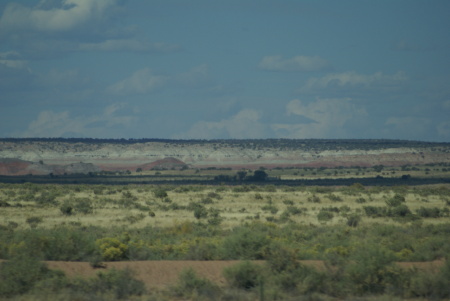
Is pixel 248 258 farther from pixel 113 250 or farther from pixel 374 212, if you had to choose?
pixel 374 212

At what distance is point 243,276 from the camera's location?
749 inches

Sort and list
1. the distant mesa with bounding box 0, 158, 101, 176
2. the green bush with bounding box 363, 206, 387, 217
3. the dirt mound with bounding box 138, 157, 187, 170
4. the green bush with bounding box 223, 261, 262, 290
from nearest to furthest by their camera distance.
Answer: the green bush with bounding box 223, 261, 262, 290
the green bush with bounding box 363, 206, 387, 217
the distant mesa with bounding box 0, 158, 101, 176
the dirt mound with bounding box 138, 157, 187, 170

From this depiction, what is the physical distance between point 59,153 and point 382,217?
500 feet

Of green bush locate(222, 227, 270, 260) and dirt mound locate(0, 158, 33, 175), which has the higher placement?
green bush locate(222, 227, 270, 260)

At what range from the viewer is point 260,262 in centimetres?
2097

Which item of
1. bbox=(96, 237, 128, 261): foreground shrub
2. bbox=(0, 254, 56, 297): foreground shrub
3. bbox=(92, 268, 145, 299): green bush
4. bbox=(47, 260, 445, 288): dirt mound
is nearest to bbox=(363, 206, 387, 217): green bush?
bbox=(47, 260, 445, 288): dirt mound

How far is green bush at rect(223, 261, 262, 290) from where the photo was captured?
18984 millimetres

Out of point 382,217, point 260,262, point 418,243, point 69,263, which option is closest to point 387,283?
point 260,262

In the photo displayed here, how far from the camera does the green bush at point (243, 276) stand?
62.3 ft

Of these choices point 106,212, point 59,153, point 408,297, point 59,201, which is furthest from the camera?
point 59,153

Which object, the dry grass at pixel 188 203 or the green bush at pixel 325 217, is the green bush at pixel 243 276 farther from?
the green bush at pixel 325 217

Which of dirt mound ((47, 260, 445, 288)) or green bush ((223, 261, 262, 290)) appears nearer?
green bush ((223, 261, 262, 290))

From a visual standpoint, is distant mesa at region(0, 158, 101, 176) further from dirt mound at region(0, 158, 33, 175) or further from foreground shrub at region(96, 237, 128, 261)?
foreground shrub at region(96, 237, 128, 261)

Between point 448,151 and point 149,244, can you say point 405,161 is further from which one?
point 149,244
